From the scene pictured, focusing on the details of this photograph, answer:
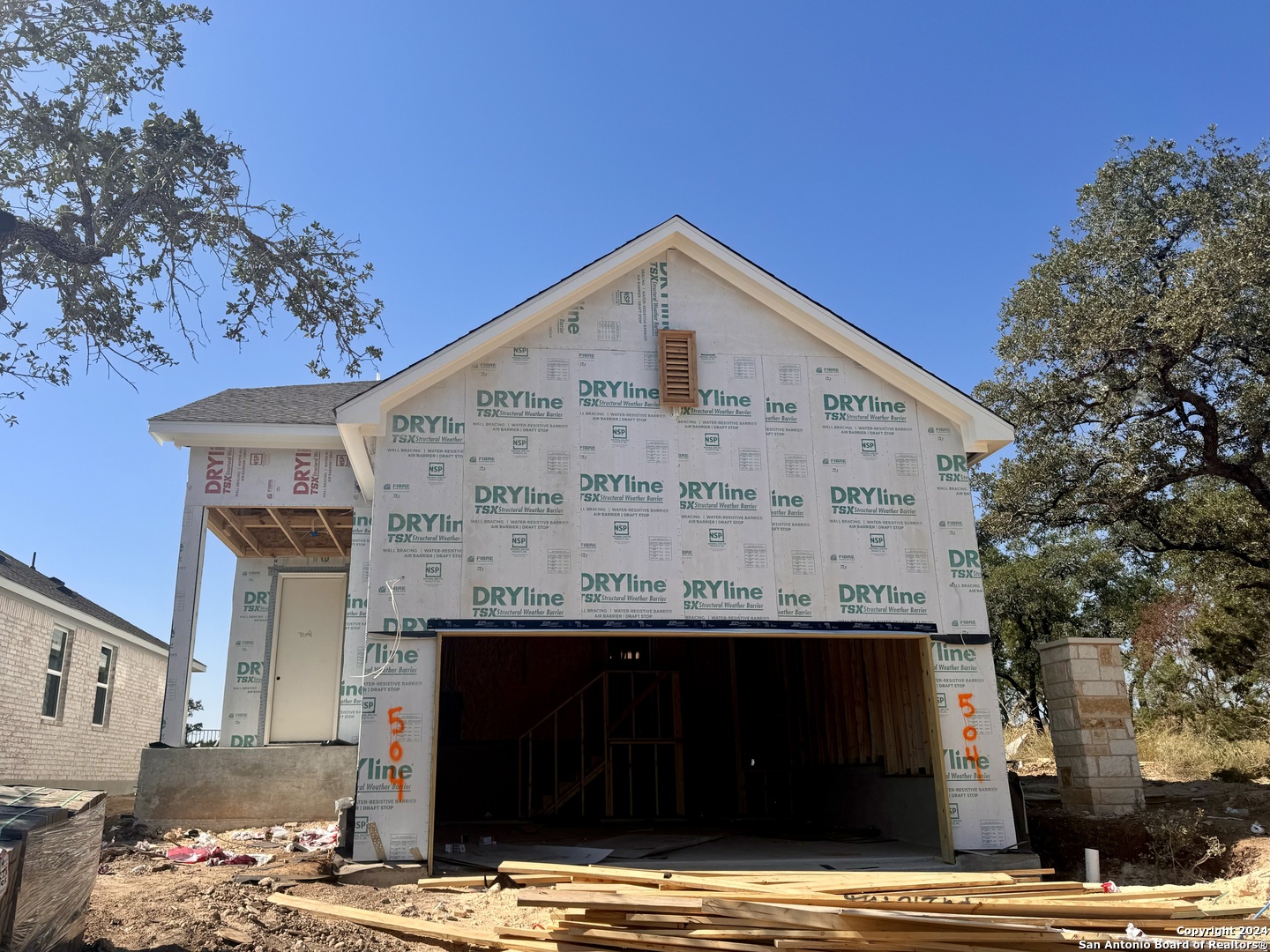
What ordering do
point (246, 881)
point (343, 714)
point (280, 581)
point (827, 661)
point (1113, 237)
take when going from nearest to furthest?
point (246, 881), point (343, 714), point (827, 661), point (280, 581), point (1113, 237)

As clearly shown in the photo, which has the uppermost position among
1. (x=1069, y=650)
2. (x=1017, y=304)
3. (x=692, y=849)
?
(x=1017, y=304)

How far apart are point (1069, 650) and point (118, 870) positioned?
34.4 feet

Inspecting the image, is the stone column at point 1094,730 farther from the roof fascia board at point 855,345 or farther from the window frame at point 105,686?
the window frame at point 105,686

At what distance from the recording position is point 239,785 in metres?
11.5

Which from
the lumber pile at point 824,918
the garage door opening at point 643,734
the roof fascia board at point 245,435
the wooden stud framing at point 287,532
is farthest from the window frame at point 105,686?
the lumber pile at point 824,918

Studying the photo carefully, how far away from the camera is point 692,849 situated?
1157 centimetres

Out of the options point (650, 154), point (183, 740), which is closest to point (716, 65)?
point (650, 154)

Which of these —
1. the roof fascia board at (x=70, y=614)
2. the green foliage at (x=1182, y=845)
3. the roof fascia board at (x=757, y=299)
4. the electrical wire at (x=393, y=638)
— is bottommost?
the green foliage at (x=1182, y=845)

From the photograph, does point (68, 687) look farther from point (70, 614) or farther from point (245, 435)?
point (245, 435)

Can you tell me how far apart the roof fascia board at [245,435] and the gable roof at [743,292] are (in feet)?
3.64

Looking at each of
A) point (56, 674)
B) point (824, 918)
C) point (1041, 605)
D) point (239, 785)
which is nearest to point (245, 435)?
point (239, 785)

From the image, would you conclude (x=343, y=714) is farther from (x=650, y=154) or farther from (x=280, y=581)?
(x=650, y=154)

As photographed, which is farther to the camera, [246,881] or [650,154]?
[650,154]

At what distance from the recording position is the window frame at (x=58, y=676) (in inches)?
683
